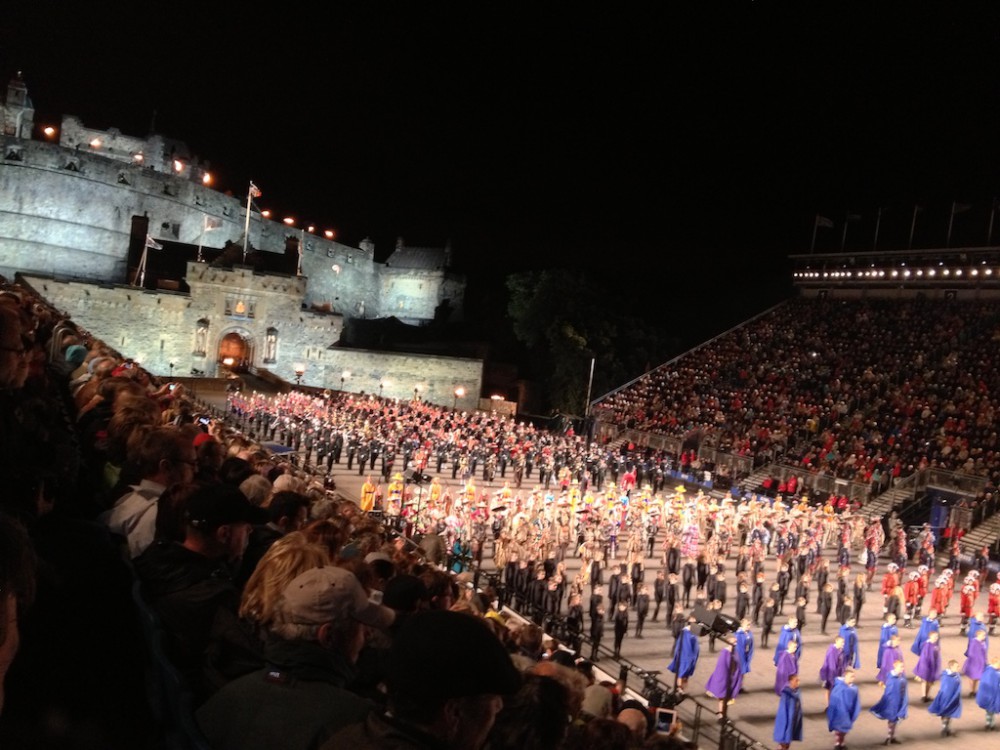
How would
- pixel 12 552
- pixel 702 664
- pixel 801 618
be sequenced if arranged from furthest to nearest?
pixel 801 618 < pixel 702 664 < pixel 12 552

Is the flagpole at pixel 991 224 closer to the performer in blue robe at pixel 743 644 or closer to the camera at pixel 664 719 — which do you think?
the performer in blue robe at pixel 743 644

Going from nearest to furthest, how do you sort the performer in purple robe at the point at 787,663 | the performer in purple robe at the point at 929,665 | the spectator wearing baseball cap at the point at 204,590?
the spectator wearing baseball cap at the point at 204,590
the performer in purple robe at the point at 787,663
the performer in purple robe at the point at 929,665

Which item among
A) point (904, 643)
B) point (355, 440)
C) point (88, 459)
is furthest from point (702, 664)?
point (355, 440)

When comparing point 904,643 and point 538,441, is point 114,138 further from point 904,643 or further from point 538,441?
point 904,643

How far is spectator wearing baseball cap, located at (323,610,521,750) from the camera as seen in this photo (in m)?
1.81

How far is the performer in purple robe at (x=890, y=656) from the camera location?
1159cm

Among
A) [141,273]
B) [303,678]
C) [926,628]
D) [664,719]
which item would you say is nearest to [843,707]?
[926,628]

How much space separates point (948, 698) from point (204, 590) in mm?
11167

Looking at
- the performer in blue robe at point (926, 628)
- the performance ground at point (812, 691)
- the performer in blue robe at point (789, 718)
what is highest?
the performer in blue robe at point (926, 628)

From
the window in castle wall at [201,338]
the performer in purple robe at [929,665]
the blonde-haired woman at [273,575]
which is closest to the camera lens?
the blonde-haired woman at [273,575]

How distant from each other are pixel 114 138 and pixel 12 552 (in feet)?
194

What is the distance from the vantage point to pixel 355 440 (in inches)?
966

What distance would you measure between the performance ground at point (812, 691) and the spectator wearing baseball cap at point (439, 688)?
24.7 feet

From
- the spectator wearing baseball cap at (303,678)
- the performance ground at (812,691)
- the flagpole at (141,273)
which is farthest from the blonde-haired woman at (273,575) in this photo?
the flagpole at (141,273)
